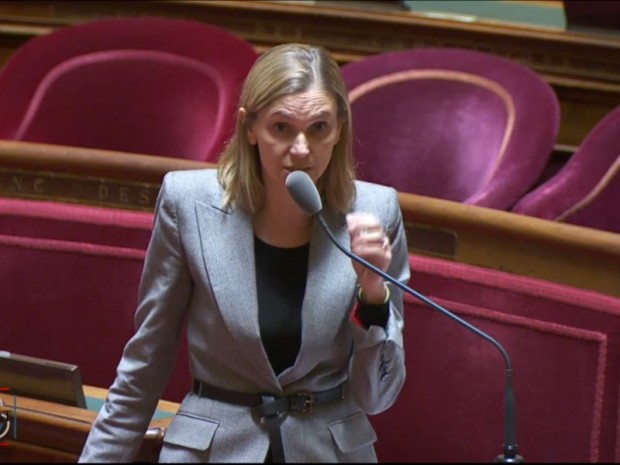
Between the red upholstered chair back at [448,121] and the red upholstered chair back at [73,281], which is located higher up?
the red upholstered chair back at [448,121]

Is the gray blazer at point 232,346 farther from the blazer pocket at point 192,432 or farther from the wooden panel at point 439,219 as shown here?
the wooden panel at point 439,219

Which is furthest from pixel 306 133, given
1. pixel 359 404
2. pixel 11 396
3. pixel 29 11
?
pixel 29 11

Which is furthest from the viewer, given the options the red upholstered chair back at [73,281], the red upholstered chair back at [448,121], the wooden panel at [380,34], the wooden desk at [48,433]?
the wooden panel at [380,34]

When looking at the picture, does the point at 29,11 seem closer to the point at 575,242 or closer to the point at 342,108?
the point at 575,242

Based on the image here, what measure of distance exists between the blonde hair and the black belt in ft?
0.32

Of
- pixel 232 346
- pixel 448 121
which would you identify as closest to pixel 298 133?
pixel 232 346

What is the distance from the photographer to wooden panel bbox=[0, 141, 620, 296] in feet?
3.00

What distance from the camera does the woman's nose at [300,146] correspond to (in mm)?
590

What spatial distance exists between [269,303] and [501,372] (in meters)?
0.37

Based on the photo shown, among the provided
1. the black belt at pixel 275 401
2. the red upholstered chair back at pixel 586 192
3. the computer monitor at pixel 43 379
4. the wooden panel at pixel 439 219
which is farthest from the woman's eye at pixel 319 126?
the red upholstered chair back at pixel 586 192

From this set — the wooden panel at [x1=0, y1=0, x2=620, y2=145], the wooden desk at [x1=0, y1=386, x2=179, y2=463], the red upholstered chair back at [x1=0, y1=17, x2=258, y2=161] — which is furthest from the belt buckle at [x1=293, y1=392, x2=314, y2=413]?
the wooden panel at [x1=0, y1=0, x2=620, y2=145]

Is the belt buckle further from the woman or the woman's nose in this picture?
the woman's nose

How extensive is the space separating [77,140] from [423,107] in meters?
0.36

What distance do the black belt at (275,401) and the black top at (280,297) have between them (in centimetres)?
2
